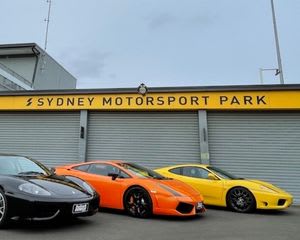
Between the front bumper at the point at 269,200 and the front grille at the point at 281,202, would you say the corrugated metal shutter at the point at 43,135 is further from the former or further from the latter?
the front grille at the point at 281,202

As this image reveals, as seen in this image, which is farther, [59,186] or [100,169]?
[100,169]

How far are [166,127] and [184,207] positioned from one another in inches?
269

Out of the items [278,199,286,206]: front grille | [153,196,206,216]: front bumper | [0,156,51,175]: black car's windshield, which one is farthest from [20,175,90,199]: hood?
[278,199,286,206]: front grille

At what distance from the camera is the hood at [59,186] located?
16.9 feet

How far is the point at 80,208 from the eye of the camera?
518cm

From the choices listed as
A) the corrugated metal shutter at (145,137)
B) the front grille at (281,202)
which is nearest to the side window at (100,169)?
the front grille at (281,202)

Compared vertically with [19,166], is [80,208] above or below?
below

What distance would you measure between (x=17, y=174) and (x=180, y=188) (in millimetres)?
3274

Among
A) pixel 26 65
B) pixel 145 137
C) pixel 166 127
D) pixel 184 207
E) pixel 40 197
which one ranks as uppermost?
pixel 26 65

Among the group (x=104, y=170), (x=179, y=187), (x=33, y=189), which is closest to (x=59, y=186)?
Result: (x=33, y=189)

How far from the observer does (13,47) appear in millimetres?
21281

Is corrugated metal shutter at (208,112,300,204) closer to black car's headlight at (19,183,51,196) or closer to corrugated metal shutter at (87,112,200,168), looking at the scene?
corrugated metal shutter at (87,112,200,168)

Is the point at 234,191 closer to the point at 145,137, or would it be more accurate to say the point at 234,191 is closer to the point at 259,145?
the point at 259,145

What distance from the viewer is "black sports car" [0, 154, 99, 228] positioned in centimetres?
486
